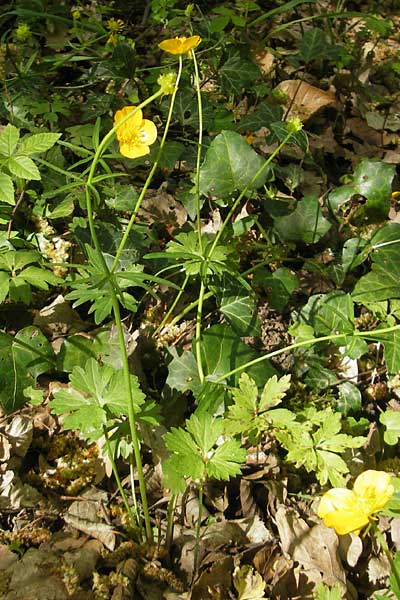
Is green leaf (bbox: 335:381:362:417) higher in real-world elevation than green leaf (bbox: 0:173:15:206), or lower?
lower

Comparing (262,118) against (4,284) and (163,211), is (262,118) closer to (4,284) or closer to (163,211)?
(163,211)

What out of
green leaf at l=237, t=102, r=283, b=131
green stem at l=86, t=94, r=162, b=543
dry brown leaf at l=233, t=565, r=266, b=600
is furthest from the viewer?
green leaf at l=237, t=102, r=283, b=131

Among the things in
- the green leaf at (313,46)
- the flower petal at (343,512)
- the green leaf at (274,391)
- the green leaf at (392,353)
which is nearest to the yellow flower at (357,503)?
the flower petal at (343,512)

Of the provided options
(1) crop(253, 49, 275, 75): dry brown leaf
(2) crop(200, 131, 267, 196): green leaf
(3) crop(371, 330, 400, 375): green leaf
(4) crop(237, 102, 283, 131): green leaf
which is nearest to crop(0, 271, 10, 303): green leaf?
(2) crop(200, 131, 267, 196): green leaf

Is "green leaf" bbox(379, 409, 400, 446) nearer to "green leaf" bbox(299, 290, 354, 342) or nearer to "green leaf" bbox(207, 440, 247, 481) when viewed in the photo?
"green leaf" bbox(299, 290, 354, 342)

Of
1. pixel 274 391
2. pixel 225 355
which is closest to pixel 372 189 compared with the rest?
pixel 225 355

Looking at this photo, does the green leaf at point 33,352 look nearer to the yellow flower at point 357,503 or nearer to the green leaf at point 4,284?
the green leaf at point 4,284
